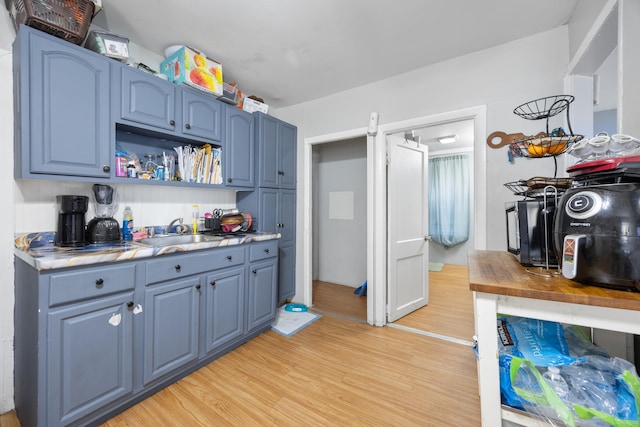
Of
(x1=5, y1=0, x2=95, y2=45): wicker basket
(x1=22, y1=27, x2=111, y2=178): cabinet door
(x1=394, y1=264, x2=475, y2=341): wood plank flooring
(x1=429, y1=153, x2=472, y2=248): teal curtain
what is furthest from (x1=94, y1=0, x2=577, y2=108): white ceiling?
(x1=429, y1=153, x2=472, y2=248): teal curtain

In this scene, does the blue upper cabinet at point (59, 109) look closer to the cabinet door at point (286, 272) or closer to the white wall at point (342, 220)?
the cabinet door at point (286, 272)

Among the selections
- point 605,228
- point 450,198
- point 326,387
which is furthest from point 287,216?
point 450,198

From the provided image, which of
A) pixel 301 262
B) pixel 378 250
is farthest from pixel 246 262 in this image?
pixel 378 250

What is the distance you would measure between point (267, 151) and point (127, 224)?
142 cm

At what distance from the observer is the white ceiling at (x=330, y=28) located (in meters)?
1.66

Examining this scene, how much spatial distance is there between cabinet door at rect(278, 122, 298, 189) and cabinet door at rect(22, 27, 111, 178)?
1.60m

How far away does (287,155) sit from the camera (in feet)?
9.98

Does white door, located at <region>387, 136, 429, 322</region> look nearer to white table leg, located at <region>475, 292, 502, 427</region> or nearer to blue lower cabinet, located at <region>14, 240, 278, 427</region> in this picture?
blue lower cabinet, located at <region>14, 240, 278, 427</region>

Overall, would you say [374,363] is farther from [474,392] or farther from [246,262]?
[246,262]

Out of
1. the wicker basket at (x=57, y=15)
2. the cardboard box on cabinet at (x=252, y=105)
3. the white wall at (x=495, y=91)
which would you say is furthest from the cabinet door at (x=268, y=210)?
the wicker basket at (x=57, y=15)

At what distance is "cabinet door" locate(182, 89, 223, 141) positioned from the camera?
2049 mm

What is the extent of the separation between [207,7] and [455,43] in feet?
5.98

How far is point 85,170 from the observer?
1.54 m

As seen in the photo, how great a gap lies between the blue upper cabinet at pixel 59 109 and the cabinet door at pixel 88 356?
79 centimetres
